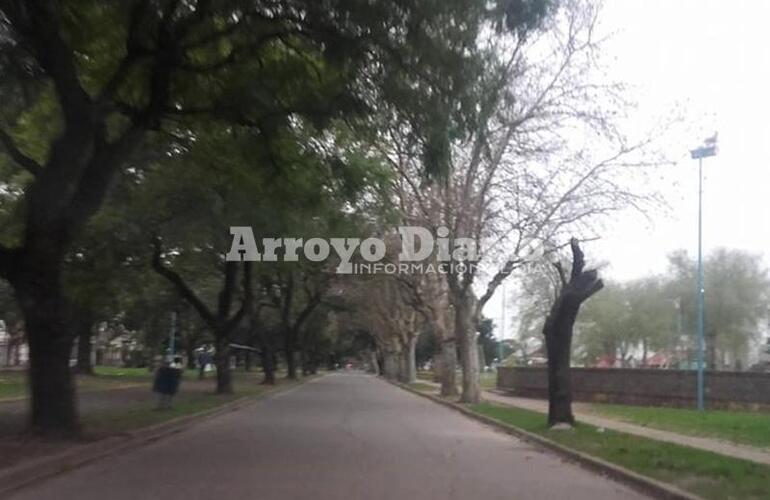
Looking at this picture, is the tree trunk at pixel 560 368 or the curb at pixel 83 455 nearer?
the curb at pixel 83 455

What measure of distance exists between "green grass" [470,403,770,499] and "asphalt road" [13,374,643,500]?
672 mm

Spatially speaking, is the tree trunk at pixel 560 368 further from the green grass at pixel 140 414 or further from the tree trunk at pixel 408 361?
the tree trunk at pixel 408 361

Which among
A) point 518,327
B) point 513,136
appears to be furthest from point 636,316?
point 513,136

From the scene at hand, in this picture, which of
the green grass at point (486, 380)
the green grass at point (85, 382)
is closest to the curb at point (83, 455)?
the green grass at point (85, 382)

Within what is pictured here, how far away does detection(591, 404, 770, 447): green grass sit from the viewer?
67.9ft

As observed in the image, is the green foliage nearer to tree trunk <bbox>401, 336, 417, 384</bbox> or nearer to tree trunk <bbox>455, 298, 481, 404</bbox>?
tree trunk <bbox>455, 298, 481, 404</bbox>

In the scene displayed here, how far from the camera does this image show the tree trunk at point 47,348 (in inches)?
622

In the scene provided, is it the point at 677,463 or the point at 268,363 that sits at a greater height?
the point at 268,363

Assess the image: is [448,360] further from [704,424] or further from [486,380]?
[486,380]

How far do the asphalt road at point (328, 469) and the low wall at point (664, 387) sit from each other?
575 inches

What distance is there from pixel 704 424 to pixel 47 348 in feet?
52.3

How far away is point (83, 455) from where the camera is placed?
14.8m

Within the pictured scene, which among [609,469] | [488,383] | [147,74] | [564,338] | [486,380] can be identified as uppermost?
[147,74]

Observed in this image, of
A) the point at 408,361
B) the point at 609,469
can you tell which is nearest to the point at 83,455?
the point at 609,469
